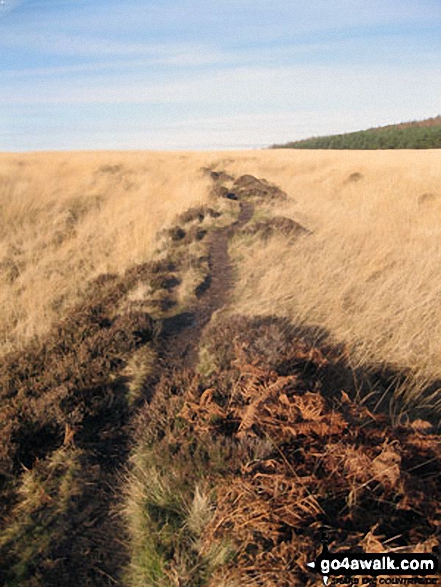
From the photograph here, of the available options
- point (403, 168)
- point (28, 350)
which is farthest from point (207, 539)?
point (403, 168)

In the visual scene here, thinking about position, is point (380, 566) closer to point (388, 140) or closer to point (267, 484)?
point (267, 484)

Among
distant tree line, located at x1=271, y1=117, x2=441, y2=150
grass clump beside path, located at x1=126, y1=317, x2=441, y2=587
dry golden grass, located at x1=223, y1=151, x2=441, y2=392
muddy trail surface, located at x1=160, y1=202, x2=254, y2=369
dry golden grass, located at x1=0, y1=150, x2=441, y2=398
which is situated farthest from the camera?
distant tree line, located at x1=271, y1=117, x2=441, y2=150

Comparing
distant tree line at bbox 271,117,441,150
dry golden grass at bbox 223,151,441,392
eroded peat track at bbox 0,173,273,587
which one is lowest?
eroded peat track at bbox 0,173,273,587

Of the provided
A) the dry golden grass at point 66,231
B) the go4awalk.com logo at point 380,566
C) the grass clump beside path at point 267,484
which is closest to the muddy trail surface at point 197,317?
the grass clump beside path at point 267,484

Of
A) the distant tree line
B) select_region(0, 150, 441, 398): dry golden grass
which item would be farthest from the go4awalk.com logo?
the distant tree line

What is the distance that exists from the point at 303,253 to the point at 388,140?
7673cm

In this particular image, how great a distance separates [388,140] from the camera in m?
71.8

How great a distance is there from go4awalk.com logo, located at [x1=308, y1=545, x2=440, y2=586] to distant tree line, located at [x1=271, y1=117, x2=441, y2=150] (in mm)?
73668

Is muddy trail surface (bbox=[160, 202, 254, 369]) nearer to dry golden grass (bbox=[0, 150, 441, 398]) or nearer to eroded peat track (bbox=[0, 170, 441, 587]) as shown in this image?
eroded peat track (bbox=[0, 170, 441, 587])

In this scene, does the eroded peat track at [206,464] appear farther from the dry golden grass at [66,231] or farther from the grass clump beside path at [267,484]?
the dry golden grass at [66,231]

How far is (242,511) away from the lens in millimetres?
2293

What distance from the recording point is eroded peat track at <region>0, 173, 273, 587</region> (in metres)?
2.55

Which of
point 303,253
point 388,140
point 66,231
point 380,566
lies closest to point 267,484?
point 380,566

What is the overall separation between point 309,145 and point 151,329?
92993 mm
